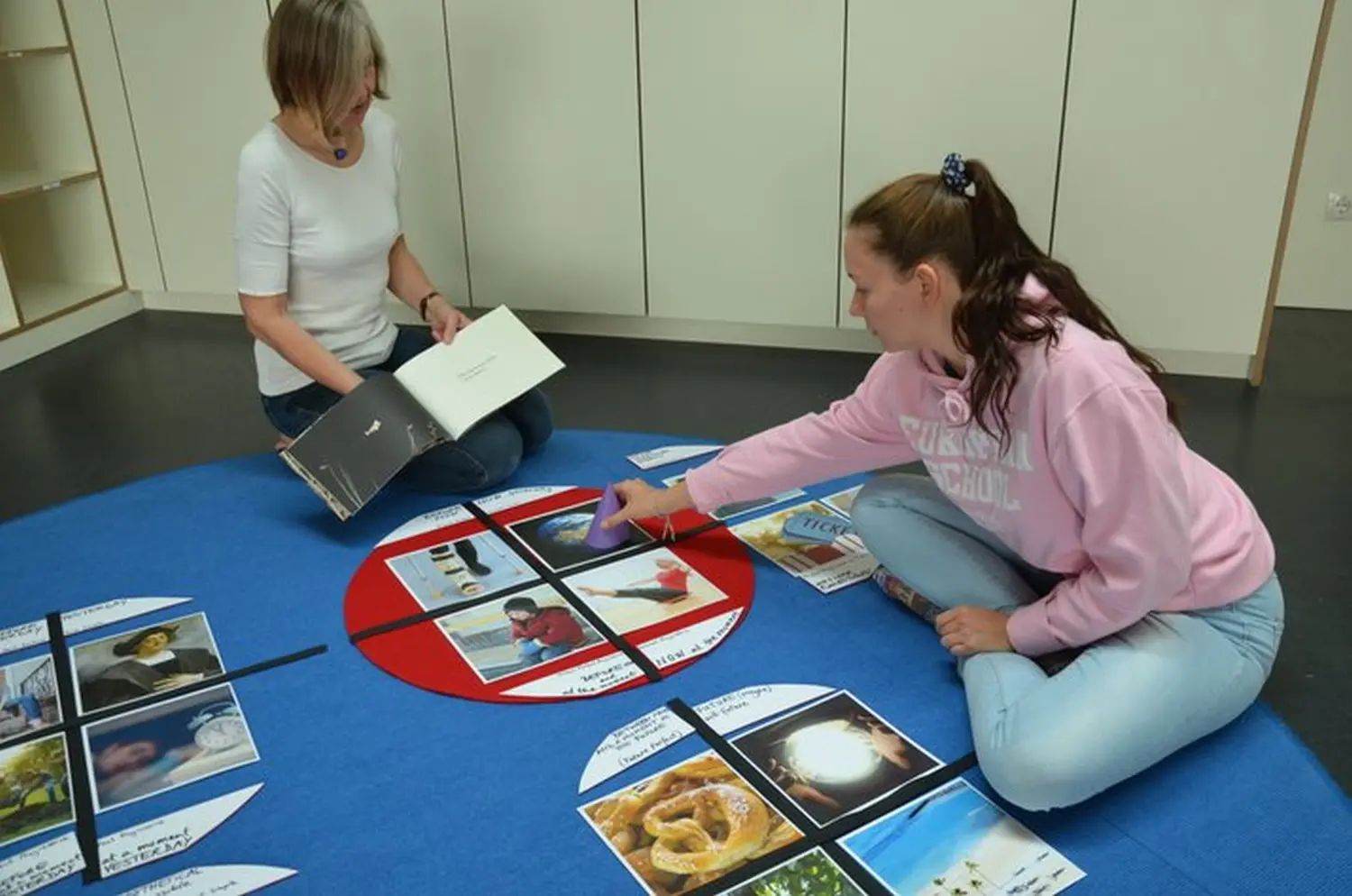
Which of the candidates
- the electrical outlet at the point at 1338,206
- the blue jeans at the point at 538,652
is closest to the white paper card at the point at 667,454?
the blue jeans at the point at 538,652

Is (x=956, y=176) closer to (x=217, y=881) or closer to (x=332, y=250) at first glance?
(x=217, y=881)

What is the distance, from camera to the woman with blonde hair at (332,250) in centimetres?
198

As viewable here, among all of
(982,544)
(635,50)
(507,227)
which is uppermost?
(635,50)

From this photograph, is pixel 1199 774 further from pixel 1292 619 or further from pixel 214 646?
pixel 214 646

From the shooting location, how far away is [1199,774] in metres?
1.45

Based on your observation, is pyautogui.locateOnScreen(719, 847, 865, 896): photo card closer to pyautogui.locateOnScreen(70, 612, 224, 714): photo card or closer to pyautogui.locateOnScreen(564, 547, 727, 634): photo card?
pyautogui.locateOnScreen(564, 547, 727, 634): photo card

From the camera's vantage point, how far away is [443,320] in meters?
2.32

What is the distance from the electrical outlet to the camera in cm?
309

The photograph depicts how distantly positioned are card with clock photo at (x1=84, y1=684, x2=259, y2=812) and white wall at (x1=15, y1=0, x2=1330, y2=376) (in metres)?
1.81

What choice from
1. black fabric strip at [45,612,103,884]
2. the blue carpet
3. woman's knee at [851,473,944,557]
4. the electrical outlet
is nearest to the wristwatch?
the blue carpet

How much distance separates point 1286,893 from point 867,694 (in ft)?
1.82

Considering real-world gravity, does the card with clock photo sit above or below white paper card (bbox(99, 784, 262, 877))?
above

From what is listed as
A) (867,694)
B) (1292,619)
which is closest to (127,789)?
(867,694)

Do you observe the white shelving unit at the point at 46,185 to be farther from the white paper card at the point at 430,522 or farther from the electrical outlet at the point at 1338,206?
the electrical outlet at the point at 1338,206
